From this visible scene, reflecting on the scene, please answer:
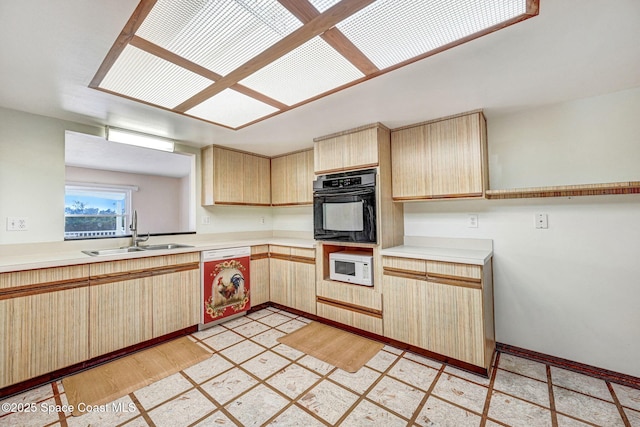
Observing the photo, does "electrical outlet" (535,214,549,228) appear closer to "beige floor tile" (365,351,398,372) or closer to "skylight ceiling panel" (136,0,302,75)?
"beige floor tile" (365,351,398,372)

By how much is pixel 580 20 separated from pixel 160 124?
3.07 metres

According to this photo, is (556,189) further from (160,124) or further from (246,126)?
(160,124)

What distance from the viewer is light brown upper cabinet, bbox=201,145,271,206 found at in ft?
11.0

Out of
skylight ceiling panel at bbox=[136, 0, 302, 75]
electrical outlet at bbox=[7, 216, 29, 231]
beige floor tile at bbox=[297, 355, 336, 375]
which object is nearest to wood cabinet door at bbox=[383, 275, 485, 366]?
beige floor tile at bbox=[297, 355, 336, 375]

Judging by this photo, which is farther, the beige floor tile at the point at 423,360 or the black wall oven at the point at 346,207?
the black wall oven at the point at 346,207

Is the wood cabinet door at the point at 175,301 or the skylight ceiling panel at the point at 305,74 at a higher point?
the skylight ceiling panel at the point at 305,74

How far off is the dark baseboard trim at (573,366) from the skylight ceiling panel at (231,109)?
2937mm

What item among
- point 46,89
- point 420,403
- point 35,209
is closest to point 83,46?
point 46,89

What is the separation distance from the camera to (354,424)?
1.56 metres

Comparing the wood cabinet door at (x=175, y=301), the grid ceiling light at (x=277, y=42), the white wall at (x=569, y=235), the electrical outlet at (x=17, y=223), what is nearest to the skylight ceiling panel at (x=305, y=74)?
the grid ceiling light at (x=277, y=42)

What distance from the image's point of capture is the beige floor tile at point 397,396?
1694 millimetres

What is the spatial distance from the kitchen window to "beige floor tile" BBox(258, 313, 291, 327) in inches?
140

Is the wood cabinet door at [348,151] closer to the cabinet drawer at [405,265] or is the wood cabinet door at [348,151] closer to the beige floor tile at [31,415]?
the cabinet drawer at [405,265]

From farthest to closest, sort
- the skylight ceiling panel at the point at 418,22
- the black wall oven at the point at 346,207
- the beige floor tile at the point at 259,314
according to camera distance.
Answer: the beige floor tile at the point at 259,314, the black wall oven at the point at 346,207, the skylight ceiling panel at the point at 418,22
